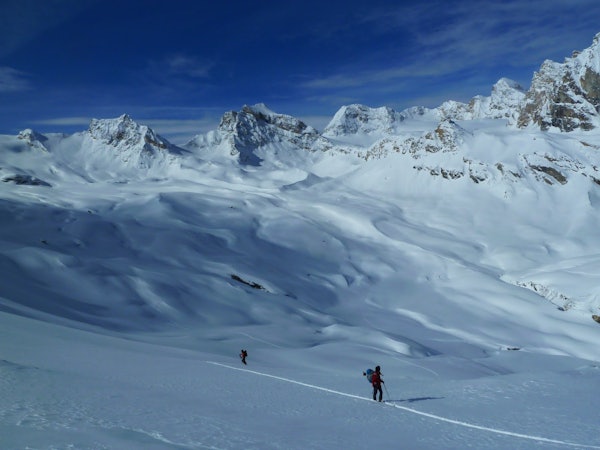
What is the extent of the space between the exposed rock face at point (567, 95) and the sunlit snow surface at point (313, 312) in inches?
1364

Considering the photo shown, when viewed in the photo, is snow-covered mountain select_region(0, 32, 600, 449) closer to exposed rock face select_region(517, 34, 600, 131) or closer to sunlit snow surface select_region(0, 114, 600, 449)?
sunlit snow surface select_region(0, 114, 600, 449)

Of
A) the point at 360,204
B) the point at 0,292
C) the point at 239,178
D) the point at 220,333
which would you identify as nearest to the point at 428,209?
the point at 360,204

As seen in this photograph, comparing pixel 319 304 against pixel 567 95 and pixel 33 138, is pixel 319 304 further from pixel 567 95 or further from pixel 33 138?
pixel 33 138

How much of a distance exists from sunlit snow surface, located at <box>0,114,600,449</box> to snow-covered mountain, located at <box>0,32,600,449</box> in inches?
5.5

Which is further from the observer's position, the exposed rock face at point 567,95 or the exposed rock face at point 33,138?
the exposed rock face at point 33,138

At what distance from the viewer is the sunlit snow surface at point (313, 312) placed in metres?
11.1

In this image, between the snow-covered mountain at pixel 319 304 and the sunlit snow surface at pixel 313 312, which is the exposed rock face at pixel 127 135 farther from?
the sunlit snow surface at pixel 313 312

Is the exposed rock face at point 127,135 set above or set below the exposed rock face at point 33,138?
above

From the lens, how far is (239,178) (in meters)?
155

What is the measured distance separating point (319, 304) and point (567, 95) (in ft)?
510

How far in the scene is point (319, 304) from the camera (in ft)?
172

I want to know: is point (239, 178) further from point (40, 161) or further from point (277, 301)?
point (277, 301)

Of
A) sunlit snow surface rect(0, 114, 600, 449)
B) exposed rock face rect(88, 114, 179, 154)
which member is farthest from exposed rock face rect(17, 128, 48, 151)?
sunlit snow surface rect(0, 114, 600, 449)

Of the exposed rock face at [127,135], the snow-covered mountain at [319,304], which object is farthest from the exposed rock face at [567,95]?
the exposed rock face at [127,135]
